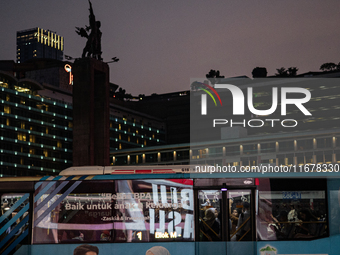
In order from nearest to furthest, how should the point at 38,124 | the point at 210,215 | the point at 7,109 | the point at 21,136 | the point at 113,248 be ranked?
the point at 113,248 → the point at 210,215 → the point at 7,109 → the point at 21,136 → the point at 38,124

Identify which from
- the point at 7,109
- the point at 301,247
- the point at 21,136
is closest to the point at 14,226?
the point at 301,247

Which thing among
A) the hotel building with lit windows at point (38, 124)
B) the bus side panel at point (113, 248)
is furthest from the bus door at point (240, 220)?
the hotel building with lit windows at point (38, 124)

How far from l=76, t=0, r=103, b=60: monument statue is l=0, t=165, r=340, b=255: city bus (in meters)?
36.3

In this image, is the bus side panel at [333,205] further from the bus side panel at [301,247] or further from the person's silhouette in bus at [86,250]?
the person's silhouette in bus at [86,250]

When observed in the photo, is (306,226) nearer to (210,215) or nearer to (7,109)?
(210,215)

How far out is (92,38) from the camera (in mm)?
48031

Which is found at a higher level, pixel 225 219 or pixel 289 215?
pixel 289 215

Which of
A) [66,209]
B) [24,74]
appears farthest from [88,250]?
[24,74]

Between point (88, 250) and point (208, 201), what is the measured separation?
12.0 ft

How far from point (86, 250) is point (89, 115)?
33.1 meters

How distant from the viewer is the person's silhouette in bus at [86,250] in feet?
41.3

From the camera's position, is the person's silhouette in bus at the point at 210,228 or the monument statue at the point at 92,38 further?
the monument statue at the point at 92,38

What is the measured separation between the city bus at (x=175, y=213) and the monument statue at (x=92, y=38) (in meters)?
36.3

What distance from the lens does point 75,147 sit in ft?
145
